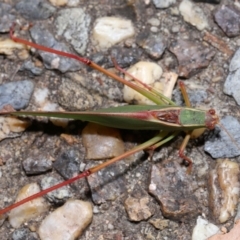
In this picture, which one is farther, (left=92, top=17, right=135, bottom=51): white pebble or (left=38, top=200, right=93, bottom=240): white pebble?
(left=92, top=17, right=135, bottom=51): white pebble

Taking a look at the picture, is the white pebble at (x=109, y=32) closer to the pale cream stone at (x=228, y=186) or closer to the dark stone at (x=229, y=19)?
the dark stone at (x=229, y=19)

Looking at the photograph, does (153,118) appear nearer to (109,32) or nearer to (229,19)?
(109,32)

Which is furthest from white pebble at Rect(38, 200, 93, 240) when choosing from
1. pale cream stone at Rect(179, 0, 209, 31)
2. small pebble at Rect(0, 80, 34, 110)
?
pale cream stone at Rect(179, 0, 209, 31)

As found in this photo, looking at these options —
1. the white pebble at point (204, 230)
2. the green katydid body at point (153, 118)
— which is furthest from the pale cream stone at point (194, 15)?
the white pebble at point (204, 230)

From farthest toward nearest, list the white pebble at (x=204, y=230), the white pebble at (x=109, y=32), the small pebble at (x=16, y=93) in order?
the white pebble at (x=109, y=32), the small pebble at (x=16, y=93), the white pebble at (x=204, y=230)

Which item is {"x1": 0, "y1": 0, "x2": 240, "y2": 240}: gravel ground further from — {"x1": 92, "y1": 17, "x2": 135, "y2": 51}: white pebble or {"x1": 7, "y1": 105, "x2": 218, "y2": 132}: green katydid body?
{"x1": 7, "y1": 105, "x2": 218, "y2": 132}: green katydid body

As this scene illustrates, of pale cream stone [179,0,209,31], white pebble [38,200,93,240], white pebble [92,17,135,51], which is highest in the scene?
pale cream stone [179,0,209,31]
